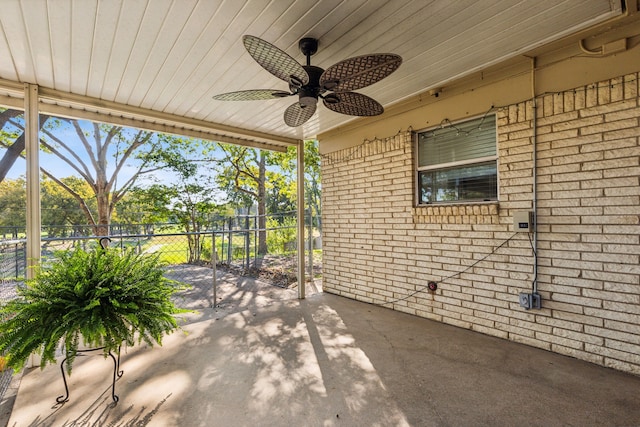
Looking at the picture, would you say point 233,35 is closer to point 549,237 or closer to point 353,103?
point 353,103

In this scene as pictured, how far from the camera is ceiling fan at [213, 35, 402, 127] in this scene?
1.55 meters

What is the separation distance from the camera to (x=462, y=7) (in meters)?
1.73

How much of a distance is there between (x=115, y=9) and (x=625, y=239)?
3674mm

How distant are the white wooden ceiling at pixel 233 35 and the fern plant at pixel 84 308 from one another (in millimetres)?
1411

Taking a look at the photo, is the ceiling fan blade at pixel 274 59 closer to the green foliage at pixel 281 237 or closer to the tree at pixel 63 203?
the green foliage at pixel 281 237

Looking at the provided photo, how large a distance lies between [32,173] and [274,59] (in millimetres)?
2370

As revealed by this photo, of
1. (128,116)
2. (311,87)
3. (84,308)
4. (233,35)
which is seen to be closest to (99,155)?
(128,116)

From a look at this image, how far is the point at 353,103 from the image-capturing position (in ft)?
7.03

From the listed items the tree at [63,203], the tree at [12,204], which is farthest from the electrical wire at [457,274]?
the tree at [63,203]

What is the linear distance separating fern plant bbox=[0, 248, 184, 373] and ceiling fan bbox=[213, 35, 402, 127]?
1.27 m

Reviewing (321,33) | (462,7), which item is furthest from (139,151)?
(462,7)

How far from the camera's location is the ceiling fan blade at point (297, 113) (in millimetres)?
2177

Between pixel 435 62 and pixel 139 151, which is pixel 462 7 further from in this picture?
pixel 139 151

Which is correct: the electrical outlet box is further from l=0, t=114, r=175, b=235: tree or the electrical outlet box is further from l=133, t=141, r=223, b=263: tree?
l=0, t=114, r=175, b=235: tree
